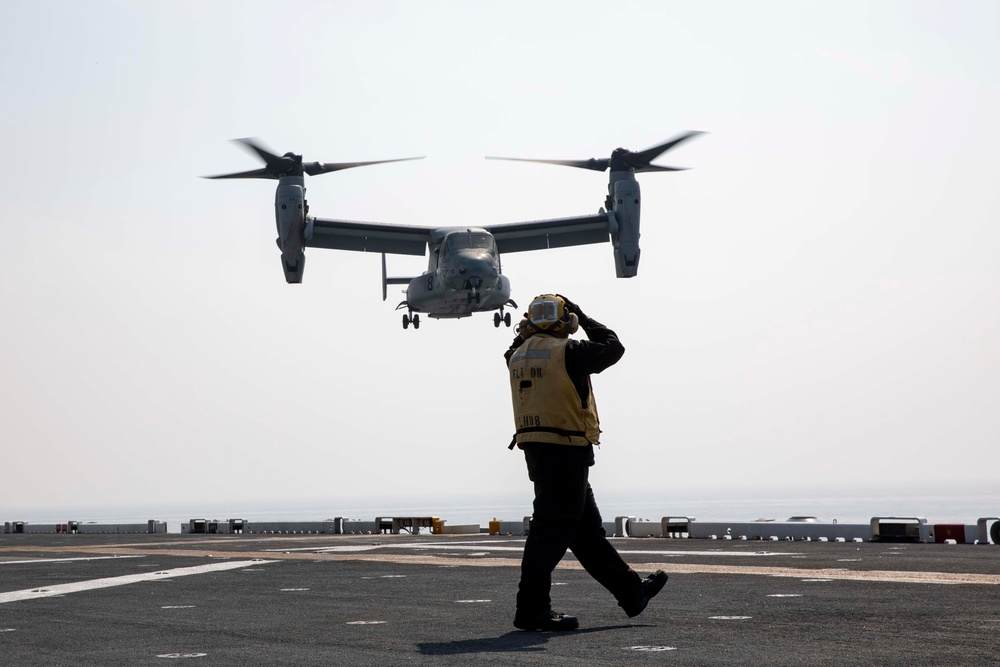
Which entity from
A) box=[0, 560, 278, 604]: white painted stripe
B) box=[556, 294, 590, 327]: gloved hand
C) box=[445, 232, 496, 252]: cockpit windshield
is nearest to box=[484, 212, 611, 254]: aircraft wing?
box=[445, 232, 496, 252]: cockpit windshield

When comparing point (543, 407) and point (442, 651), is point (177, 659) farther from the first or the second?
point (543, 407)

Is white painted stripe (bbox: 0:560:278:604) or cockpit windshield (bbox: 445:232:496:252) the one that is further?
cockpit windshield (bbox: 445:232:496:252)

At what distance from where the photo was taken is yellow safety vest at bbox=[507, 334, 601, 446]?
8672mm

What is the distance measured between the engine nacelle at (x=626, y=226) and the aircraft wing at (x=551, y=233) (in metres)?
1.02

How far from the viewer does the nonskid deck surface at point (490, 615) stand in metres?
6.78

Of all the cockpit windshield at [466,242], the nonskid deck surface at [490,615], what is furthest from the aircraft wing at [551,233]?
the nonskid deck surface at [490,615]

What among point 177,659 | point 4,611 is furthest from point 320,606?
point 177,659

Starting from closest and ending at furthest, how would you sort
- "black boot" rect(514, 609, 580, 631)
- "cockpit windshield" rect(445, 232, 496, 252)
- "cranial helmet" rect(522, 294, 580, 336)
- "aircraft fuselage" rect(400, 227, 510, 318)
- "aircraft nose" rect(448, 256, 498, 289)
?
"black boot" rect(514, 609, 580, 631) → "cranial helmet" rect(522, 294, 580, 336) → "aircraft nose" rect(448, 256, 498, 289) → "aircraft fuselage" rect(400, 227, 510, 318) → "cockpit windshield" rect(445, 232, 496, 252)

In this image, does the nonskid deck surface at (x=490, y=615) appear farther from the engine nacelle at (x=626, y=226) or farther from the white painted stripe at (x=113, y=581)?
the engine nacelle at (x=626, y=226)

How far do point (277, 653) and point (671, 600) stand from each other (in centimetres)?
439

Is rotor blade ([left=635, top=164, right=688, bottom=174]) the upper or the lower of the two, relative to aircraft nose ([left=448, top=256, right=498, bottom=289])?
upper

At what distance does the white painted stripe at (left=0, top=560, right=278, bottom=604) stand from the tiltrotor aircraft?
2961 centimetres

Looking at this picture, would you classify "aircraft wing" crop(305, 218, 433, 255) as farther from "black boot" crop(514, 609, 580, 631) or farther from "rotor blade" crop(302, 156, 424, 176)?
"black boot" crop(514, 609, 580, 631)

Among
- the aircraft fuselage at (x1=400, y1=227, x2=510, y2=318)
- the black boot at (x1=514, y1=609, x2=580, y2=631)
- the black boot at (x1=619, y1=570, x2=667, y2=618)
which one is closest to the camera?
the black boot at (x1=514, y1=609, x2=580, y2=631)
